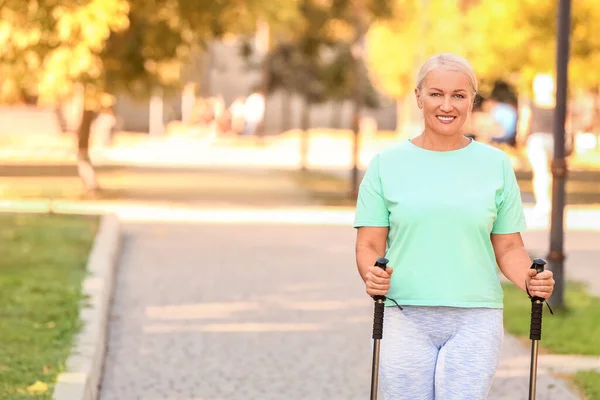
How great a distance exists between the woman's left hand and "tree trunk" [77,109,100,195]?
19.4 meters

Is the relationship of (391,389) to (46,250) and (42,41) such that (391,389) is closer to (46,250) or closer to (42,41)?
(46,250)

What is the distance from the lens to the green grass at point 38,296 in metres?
7.69

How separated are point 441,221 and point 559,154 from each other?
6.11 metres

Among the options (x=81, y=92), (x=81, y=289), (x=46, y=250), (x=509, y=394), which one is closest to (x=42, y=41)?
(x=81, y=92)

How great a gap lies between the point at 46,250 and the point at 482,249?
10010 mm

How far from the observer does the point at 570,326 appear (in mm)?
9945

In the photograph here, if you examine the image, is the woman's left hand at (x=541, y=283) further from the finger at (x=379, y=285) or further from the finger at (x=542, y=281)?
the finger at (x=379, y=285)

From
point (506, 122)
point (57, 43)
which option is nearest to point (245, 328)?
point (57, 43)

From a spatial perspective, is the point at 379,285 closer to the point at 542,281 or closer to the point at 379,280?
the point at 379,280

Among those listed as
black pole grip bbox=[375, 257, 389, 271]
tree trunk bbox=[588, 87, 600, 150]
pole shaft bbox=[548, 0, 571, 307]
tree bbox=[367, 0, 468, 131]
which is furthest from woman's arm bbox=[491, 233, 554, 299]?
tree bbox=[367, 0, 468, 131]

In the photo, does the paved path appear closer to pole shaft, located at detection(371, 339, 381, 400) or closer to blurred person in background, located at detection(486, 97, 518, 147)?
pole shaft, located at detection(371, 339, 381, 400)

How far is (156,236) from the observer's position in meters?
17.1

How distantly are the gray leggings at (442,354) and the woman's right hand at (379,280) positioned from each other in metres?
0.23

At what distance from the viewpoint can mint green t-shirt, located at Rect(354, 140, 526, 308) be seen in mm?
4699
